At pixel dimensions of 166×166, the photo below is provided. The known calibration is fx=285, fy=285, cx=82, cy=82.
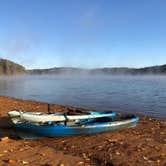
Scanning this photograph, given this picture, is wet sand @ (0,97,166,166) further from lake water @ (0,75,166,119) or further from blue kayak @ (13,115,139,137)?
lake water @ (0,75,166,119)

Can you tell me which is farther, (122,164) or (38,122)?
(38,122)

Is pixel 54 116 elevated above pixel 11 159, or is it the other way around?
pixel 54 116

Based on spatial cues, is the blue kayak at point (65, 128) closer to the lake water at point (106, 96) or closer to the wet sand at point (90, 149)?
the wet sand at point (90, 149)

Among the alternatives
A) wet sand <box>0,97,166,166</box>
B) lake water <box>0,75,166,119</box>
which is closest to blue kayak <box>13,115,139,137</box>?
wet sand <box>0,97,166,166</box>

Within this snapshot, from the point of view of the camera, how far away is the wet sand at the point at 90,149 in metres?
10.8

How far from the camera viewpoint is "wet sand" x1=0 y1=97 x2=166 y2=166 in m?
10.8

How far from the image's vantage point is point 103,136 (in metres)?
14.6

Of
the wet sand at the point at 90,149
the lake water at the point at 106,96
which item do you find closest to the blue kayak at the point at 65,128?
the wet sand at the point at 90,149

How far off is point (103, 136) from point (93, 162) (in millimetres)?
3923

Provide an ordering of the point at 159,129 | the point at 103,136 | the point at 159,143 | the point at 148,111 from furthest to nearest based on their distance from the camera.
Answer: the point at 148,111 < the point at 159,129 < the point at 103,136 < the point at 159,143

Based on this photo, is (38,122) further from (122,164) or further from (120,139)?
(122,164)

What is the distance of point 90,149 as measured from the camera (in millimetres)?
12492

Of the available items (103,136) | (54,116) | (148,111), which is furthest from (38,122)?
(148,111)

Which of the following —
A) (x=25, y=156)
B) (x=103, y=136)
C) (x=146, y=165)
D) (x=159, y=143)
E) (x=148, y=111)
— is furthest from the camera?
(x=148, y=111)
